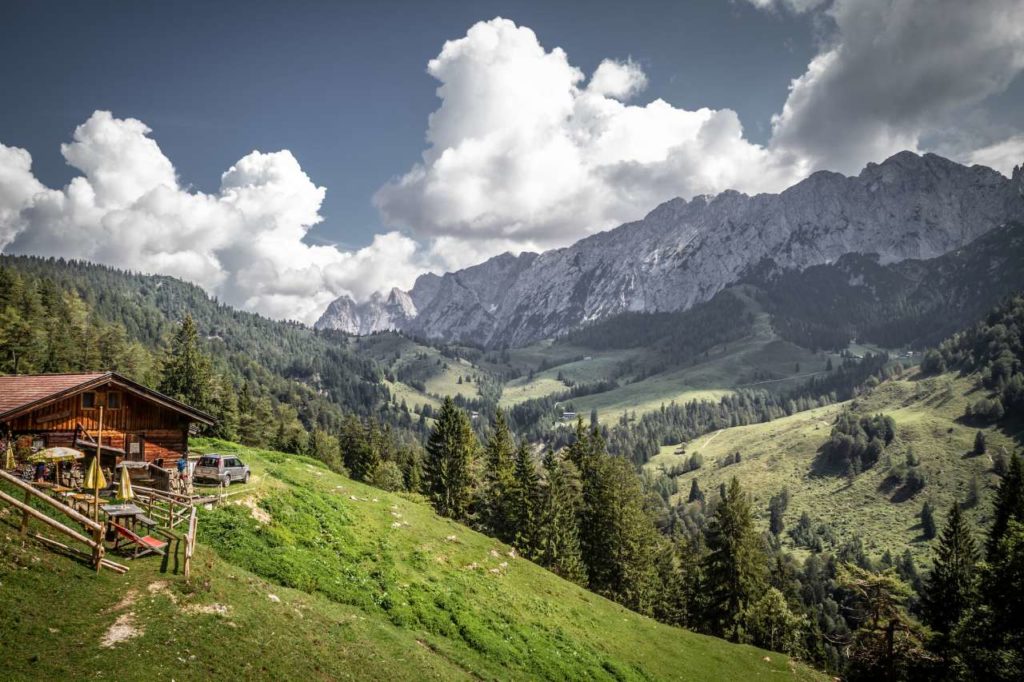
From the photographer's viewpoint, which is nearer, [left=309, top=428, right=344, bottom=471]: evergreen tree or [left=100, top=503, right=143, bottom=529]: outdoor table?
[left=100, top=503, right=143, bottom=529]: outdoor table

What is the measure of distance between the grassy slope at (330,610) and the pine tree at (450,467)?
84.7 ft

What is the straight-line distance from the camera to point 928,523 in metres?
180

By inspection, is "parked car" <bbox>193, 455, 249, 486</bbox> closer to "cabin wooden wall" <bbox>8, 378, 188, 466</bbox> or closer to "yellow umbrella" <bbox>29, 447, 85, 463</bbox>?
"cabin wooden wall" <bbox>8, 378, 188, 466</bbox>

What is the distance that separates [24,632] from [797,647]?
285 feet

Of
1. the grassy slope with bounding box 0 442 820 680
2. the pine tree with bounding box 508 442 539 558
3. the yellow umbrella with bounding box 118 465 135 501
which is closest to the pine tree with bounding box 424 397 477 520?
the pine tree with bounding box 508 442 539 558

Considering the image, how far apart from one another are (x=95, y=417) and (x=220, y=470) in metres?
9.00

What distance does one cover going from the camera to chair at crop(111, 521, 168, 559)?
21.5 metres

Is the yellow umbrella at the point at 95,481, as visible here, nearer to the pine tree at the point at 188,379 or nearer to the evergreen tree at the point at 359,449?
the evergreen tree at the point at 359,449

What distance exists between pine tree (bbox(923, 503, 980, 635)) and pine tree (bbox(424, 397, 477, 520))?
56.2 meters

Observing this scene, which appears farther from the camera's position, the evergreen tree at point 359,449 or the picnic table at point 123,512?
the evergreen tree at point 359,449

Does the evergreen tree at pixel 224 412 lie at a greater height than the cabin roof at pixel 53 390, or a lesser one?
lesser

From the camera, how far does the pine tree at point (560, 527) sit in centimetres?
6300

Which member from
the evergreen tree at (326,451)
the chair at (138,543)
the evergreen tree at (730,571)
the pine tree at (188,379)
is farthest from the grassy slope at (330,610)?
the evergreen tree at (326,451)

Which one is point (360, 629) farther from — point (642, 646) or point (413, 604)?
point (642, 646)
